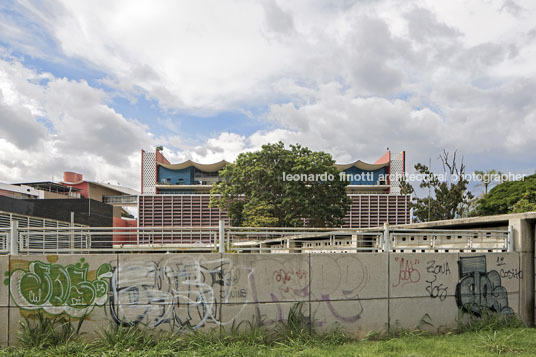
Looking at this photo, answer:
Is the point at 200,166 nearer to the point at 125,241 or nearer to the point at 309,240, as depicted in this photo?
the point at 309,240

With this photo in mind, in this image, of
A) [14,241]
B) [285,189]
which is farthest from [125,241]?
[285,189]

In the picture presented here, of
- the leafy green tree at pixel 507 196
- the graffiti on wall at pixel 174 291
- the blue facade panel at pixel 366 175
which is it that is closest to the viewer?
the graffiti on wall at pixel 174 291

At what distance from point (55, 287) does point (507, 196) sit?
111ft

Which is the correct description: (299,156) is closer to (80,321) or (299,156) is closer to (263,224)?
(263,224)

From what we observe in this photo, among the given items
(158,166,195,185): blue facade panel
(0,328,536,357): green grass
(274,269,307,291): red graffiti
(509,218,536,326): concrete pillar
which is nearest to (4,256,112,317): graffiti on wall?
(0,328,536,357): green grass

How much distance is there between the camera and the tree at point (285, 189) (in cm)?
2816

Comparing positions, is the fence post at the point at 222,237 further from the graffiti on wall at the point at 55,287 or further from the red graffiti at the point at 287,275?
the graffiti on wall at the point at 55,287

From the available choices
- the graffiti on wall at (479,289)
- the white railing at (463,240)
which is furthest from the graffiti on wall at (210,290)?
the graffiti on wall at (479,289)

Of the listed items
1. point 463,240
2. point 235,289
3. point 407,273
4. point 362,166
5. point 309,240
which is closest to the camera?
point 235,289

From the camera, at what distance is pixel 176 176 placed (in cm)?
6569

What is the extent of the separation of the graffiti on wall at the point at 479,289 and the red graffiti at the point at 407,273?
3.67 ft

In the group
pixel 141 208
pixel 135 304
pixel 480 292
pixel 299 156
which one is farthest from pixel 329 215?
pixel 141 208

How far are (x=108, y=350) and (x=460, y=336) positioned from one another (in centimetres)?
677

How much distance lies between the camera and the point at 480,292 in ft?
29.0
